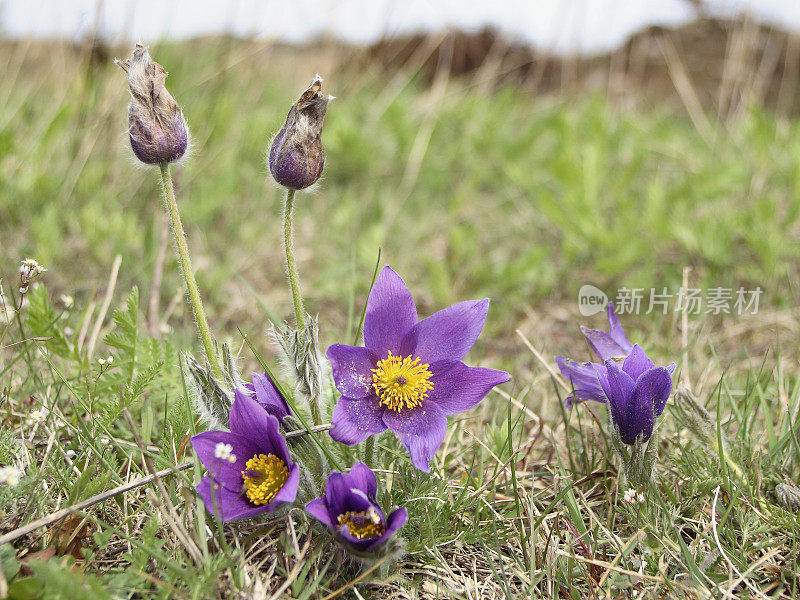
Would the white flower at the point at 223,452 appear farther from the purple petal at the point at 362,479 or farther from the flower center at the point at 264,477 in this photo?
the purple petal at the point at 362,479

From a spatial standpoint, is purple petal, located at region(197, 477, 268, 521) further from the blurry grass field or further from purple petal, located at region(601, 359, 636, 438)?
purple petal, located at region(601, 359, 636, 438)

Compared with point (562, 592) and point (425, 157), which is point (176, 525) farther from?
point (425, 157)

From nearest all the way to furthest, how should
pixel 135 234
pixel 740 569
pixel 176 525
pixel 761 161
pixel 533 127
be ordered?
pixel 176 525 → pixel 740 569 → pixel 135 234 → pixel 761 161 → pixel 533 127

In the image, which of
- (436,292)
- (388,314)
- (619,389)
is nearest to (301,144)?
(388,314)

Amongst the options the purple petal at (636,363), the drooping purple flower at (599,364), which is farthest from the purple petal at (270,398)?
the purple petal at (636,363)

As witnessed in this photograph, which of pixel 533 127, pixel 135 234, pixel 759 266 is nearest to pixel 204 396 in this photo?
pixel 135 234

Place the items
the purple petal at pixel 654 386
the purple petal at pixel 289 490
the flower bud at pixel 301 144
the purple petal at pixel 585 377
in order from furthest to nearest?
the purple petal at pixel 585 377 → the purple petal at pixel 654 386 → the flower bud at pixel 301 144 → the purple petal at pixel 289 490
